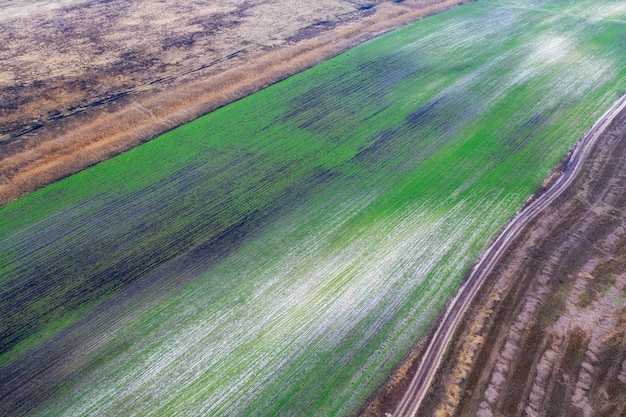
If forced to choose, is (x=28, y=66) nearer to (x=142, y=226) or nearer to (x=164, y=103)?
(x=164, y=103)

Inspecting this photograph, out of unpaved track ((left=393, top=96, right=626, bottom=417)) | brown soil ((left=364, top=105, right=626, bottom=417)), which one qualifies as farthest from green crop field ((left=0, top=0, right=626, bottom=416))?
brown soil ((left=364, top=105, right=626, bottom=417))

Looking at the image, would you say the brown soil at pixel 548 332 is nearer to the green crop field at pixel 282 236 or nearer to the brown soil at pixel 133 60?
the green crop field at pixel 282 236

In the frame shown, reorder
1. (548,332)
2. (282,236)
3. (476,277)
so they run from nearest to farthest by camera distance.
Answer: (548,332) → (476,277) → (282,236)

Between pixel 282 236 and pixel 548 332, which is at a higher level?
pixel 282 236

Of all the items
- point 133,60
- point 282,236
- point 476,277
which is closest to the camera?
point 476,277

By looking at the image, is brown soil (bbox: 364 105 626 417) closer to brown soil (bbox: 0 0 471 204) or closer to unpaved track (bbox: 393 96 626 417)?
A: unpaved track (bbox: 393 96 626 417)

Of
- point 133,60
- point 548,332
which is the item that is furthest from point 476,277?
point 133,60

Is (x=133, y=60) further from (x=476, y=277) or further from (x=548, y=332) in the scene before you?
(x=548, y=332)

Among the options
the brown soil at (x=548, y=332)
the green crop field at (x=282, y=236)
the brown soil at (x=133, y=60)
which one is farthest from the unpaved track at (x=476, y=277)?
the brown soil at (x=133, y=60)
